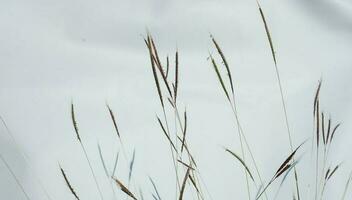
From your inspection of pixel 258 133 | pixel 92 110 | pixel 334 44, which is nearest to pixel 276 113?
pixel 258 133

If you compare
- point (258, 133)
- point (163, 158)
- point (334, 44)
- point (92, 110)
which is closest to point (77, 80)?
point (92, 110)

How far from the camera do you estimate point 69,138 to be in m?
0.66

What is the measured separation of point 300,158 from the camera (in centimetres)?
68

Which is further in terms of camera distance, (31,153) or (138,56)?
(138,56)

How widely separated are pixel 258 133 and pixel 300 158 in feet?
0.25

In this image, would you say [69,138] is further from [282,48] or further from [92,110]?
[282,48]

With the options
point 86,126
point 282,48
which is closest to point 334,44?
point 282,48

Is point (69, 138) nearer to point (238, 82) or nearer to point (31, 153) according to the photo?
point (31, 153)

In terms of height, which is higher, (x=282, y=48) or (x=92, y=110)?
(x=282, y=48)

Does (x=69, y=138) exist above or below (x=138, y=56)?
below

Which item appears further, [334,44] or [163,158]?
[334,44]

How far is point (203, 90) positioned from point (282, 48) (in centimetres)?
15

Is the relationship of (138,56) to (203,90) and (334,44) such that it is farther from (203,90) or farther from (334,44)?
(334,44)

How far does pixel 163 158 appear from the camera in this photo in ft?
2.23
